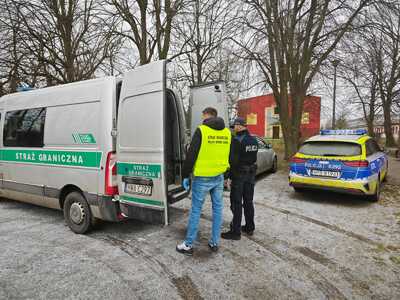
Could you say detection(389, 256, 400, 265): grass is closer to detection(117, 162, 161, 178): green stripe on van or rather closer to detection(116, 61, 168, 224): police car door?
detection(116, 61, 168, 224): police car door

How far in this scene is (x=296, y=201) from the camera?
5.59m

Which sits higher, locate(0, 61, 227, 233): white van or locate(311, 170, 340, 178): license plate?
locate(0, 61, 227, 233): white van

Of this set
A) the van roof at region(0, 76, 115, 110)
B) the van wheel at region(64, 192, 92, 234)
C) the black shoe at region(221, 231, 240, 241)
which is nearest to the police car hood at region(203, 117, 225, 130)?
the van roof at region(0, 76, 115, 110)

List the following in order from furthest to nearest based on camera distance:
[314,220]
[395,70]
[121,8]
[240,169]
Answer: [395,70] → [121,8] → [314,220] → [240,169]

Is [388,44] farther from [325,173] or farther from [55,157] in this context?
[55,157]

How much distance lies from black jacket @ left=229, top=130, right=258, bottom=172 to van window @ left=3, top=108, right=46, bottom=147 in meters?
3.10

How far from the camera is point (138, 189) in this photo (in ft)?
10.4

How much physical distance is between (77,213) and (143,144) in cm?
170

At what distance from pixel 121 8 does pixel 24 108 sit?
668 cm

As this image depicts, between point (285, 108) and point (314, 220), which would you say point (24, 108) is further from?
point (285, 108)

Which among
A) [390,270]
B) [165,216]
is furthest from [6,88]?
[390,270]

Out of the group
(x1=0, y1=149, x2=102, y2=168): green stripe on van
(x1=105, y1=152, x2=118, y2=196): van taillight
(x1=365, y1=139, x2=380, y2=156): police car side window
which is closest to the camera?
(x1=105, y1=152, x2=118, y2=196): van taillight

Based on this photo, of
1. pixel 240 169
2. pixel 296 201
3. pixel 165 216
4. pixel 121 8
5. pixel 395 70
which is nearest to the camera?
pixel 165 216

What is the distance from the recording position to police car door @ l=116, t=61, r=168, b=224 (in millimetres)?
2953
